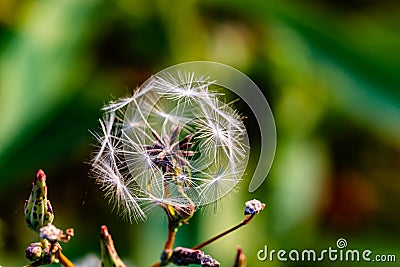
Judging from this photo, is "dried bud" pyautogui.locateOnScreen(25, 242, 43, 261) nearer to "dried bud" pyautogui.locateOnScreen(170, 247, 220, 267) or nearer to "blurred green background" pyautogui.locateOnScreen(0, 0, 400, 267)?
"dried bud" pyautogui.locateOnScreen(170, 247, 220, 267)

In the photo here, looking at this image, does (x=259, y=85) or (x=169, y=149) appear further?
(x=259, y=85)

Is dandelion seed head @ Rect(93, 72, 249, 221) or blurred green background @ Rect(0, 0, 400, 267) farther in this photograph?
blurred green background @ Rect(0, 0, 400, 267)

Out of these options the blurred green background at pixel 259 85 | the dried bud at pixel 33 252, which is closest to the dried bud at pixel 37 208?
the dried bud at pixel 33 252

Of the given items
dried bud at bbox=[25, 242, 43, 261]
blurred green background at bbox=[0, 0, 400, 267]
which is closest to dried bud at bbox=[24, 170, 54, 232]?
dried bud at bbox=[25, 242, 43, 261]

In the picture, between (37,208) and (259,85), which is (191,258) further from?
(259,85)

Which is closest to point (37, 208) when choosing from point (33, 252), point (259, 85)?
point (33, 252)

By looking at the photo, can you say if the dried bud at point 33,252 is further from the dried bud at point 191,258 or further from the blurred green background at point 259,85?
the blurred green background at point 259,85
